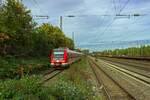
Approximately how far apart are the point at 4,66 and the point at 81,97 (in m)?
16.3

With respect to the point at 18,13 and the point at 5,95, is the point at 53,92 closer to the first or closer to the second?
the point at 5,95

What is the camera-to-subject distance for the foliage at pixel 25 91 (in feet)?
35.6

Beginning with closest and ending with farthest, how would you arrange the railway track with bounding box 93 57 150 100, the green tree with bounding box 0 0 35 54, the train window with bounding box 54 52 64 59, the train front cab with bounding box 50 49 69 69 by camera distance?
1. the railway track with bounding box 93 57 150 100
2. the green tree with bounding box 0 0 35 54
3. the train front cab with bounding box 50 49 69 69
4. the train window with bounding box 54 52 64 59

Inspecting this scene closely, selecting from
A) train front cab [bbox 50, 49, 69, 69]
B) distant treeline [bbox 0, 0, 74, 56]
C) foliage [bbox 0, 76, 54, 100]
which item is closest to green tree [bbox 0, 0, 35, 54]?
distant treeline [bbox 0, 0, 74, 56]

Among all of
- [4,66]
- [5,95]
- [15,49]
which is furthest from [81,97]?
[15,49]

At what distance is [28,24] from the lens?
3897 cm

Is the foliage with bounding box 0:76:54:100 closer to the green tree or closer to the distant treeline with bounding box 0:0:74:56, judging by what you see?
the distant treeline with bounding box 0:0:74:56

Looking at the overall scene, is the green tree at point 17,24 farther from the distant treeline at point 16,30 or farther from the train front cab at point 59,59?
the train front cab at point 59,59

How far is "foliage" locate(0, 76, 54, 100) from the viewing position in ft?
35.6

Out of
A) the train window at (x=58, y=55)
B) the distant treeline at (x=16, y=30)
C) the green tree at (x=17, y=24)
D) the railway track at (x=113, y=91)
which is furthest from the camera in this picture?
the train window at (x=58, y=55)

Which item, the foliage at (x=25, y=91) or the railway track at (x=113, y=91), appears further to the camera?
the railway track at (x=113, y=91)

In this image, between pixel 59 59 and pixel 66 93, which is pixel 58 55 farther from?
pixel 66 93

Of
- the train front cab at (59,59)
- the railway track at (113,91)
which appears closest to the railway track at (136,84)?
the railway track at (113,91)

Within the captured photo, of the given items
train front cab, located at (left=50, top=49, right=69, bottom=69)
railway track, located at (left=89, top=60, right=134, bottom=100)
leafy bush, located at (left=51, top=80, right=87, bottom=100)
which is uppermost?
train front cab, located at (left=50, top=49, right=69, bottom=69)
